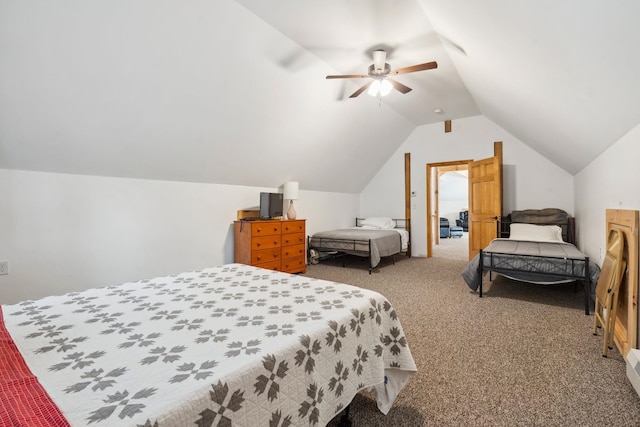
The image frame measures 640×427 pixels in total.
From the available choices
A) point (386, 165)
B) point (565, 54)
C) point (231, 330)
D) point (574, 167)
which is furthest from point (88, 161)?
point (574, 167)

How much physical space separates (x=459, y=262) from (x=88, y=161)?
573 cm

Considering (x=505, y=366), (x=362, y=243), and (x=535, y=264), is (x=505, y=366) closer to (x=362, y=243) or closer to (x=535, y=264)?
(x=535, y=264)

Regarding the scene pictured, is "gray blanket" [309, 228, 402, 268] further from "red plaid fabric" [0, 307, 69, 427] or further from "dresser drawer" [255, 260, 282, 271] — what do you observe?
"red plaid fabric" [0, 307, 69, 427]

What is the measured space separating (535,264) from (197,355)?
11.6 ft

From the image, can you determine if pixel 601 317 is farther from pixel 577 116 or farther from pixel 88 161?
pixel 88 161

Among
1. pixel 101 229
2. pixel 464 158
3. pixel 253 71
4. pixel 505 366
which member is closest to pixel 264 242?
pixel 101 229

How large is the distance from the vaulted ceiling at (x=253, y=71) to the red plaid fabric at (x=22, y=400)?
214 centimetres

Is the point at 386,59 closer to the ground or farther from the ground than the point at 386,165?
farther from the ground

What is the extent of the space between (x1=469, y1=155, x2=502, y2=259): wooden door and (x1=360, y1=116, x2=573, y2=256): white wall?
0.63 metres

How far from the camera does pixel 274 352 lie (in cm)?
95

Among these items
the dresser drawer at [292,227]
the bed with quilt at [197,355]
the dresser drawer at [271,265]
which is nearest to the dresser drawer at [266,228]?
the dresser drawer at [292,227]

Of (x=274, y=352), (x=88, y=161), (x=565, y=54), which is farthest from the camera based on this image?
(x=88, y=161)

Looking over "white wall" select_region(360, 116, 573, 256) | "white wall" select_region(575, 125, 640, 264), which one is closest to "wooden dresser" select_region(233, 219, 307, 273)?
"white wall" select_region(360, 116, 573, 256)

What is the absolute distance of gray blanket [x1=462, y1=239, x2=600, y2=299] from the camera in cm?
302
